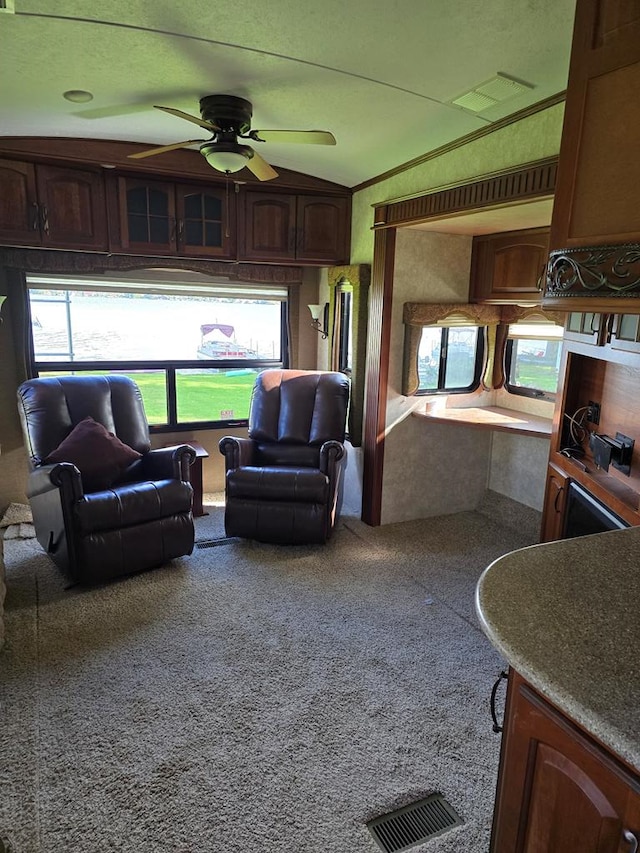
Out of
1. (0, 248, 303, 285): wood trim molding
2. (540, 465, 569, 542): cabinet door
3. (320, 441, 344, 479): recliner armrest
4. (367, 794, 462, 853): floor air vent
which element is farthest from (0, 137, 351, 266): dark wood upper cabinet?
(367, 794, 462, 853): floor air vent

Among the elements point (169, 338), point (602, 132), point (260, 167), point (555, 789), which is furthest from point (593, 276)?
point (169, 338)

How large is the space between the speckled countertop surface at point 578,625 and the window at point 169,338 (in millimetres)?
3734

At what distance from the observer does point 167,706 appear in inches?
89.7

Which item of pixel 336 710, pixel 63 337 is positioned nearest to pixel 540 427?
pixel 336 710

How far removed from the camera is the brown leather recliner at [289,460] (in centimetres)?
371

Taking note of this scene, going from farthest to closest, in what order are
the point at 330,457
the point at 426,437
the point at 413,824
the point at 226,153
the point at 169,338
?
1. the point at 169,338
2. the point at 426,437
3. the point at 330,457
4. the point at 226,153
5. the point at 413,824

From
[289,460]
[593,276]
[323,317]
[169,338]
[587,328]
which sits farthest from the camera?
[323,317]

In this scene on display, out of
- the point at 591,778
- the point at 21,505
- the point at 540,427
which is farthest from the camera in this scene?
the point at 21,505

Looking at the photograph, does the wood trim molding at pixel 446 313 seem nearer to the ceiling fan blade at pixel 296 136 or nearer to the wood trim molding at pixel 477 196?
the wood trim molding at pixel 477 196

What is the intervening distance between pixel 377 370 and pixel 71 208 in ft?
7.80

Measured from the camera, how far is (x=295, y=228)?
435cm

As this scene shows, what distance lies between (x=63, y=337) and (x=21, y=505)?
1.32 meters

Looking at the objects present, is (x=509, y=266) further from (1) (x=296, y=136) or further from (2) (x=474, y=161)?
(1) (x=296, y=136)

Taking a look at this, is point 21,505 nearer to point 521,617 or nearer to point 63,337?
point 63,337
